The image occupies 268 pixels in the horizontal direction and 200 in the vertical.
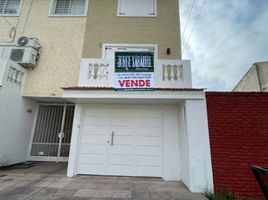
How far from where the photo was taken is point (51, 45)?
24.9 feet

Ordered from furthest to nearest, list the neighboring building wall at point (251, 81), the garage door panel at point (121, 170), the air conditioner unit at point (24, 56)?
1. the neighboring building wall at point (251, 81)
2. the air conditioner unit at point (24, 56)
3. the garage door panel at point (121, 170)

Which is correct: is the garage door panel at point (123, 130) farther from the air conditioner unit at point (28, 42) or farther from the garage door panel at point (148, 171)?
the air conditioner unit at point (28, 42)

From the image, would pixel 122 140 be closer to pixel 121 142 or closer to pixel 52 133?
pixel 121 142

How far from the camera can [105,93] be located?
5195 millimetres

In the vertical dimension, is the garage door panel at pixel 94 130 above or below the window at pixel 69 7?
below

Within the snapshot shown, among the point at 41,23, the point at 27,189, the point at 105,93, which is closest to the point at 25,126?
the point at 27,189

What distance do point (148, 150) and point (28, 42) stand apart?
7.27m

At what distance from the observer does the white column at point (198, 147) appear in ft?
14.4

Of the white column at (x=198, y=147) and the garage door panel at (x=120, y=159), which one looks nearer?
the white column at (x=198, y=147)

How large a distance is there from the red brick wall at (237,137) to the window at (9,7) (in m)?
10.6

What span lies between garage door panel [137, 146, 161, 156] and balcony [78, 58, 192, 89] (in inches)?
89.0

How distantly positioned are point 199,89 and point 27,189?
577 cm

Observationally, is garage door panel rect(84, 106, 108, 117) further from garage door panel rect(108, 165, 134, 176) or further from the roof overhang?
garage door panel rect(108, 165, 134, 176)

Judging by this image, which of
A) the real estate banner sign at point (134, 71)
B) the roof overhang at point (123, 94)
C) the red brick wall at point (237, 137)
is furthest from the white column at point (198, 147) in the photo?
the real estate banner sign at point (134, 71)
